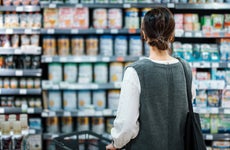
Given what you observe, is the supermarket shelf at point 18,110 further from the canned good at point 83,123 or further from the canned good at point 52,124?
the canned good at point 83,123

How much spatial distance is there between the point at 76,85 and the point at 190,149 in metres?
2.70

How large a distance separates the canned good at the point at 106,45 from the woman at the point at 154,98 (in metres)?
2.61

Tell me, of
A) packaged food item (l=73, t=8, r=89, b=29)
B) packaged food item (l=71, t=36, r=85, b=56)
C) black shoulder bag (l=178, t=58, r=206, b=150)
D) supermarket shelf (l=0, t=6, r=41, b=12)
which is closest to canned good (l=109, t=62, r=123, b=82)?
packaged food item (l=71, t=36, r=85, b=56)

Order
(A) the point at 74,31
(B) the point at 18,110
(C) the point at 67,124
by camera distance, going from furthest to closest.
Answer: (C) the point at 67,124 → (B) the point at 18,110 → (A) the point at 74,31

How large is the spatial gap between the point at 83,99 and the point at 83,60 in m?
0.49

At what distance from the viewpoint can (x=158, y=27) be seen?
1.91 metres

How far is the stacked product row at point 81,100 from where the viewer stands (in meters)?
4.63

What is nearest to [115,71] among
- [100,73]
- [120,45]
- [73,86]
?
[100,73]

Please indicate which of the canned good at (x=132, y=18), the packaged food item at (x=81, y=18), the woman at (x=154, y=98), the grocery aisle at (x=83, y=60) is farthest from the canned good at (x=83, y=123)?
the woman at (x=154, y=98)

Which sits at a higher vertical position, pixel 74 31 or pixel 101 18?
pixel 101 18

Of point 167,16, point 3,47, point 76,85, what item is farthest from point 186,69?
point 3,47

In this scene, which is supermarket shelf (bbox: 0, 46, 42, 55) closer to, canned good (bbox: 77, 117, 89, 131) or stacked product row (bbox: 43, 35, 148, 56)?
stacked product row (bbox: 43, 35, 148, 56)

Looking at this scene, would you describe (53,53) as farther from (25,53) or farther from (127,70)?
(127,70)

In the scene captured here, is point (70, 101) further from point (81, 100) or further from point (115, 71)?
point (115, 71)
